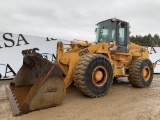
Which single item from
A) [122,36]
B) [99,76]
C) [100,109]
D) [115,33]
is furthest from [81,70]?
[122,36]

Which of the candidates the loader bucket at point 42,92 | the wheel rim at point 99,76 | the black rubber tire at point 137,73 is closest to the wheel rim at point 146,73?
the black rubber tire at point 137,73

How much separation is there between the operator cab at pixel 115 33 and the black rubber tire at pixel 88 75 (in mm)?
1393

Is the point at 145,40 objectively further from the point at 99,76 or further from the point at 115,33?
the point at 99,76

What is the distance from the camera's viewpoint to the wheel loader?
441cm

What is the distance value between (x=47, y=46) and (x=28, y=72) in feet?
15.1

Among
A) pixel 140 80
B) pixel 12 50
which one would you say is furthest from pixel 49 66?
pixel 12 50

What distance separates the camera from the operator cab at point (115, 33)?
6.80 m

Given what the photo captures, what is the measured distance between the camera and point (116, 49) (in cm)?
676

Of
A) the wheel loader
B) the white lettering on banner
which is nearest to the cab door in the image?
the wheel loader

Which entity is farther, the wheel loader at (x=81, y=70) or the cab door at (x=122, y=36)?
the cab door at (x=122, y=36)

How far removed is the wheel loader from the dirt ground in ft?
0.59

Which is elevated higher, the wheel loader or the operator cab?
the operator cab

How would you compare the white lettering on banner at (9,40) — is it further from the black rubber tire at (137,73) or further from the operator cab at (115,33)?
the black rubber tire at (137,73)

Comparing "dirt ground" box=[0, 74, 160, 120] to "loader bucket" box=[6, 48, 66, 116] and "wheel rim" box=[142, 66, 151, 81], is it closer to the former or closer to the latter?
"loader bucket" box=[6, 48, 66, 116]
